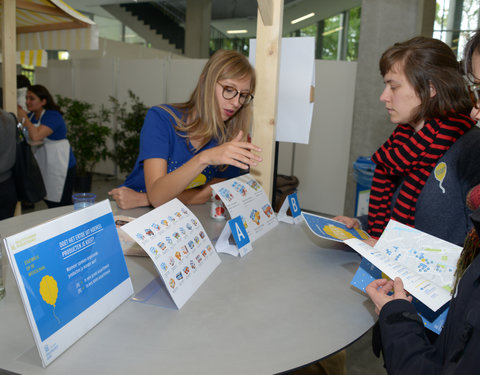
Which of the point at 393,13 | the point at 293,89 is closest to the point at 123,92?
the point at 393,13

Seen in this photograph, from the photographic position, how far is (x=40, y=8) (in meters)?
3.53

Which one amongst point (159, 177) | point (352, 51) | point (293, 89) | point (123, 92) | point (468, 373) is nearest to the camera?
point (468, 373)

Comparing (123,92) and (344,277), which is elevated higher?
(123,92)

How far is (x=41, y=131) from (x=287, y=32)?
34.1 ft

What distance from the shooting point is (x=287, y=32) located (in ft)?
42.1

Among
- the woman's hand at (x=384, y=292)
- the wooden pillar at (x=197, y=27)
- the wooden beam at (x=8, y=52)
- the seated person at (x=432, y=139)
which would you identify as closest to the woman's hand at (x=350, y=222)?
the seated person at (x=432, y=139)

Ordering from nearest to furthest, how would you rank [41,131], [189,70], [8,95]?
[8,95]
[41,131]
[189,70]

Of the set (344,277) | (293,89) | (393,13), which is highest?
(393,13)

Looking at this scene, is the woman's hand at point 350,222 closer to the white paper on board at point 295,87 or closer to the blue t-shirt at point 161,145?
the white paper on board at point 295,87

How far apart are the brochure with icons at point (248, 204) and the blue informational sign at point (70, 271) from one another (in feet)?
1.74

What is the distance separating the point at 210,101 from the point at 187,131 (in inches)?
6.8

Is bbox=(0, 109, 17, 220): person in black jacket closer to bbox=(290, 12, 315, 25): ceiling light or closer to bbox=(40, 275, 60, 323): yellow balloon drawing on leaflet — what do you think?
bbox=(40, 275, 60, 323): yellow balloon drawing on leaflet

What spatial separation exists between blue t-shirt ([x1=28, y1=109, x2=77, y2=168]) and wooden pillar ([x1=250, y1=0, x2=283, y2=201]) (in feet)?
9.98

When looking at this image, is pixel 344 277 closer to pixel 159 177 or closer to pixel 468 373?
pixel 468 373
